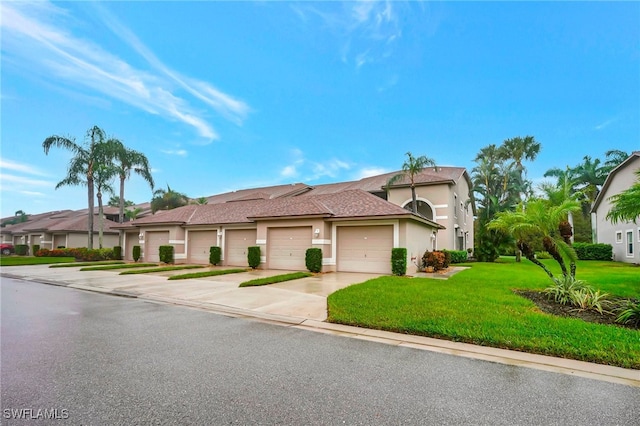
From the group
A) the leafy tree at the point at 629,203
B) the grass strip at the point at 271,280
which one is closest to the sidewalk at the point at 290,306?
the grass strip at the point at 271,280

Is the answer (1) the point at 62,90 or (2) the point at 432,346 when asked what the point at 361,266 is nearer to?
(2) the point at 432,346

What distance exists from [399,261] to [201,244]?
14037mm

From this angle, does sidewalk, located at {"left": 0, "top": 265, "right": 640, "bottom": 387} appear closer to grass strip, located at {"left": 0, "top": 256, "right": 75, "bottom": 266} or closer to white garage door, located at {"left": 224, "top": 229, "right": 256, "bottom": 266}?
white garage door, located at {"left": 224, "top": 229, "right": 256, "bottom": 266}

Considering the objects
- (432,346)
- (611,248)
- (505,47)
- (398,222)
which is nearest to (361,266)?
(398,222)

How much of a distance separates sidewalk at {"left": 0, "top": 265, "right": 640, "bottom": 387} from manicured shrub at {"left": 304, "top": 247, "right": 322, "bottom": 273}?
2913 millimetres

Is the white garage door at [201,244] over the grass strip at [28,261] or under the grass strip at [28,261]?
over

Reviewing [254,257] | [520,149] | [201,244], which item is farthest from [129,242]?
[520,149]

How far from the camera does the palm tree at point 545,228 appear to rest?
7967 mm

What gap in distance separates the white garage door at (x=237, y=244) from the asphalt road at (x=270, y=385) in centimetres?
1356

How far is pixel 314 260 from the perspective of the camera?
49.8 feet

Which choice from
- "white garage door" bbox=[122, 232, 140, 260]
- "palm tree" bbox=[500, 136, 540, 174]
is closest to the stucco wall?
"palm tree" bbox=[500, 136, 540, 174]

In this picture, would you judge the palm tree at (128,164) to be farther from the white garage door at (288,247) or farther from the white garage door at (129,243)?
the white garage door at (288,247)

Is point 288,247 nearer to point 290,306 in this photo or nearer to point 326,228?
point 326,228

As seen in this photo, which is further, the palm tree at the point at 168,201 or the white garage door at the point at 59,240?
the white garage door at the point at 59,240
